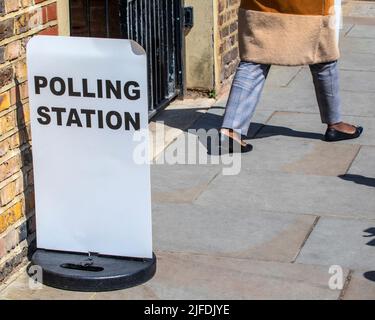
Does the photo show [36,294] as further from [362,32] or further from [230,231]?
[362,32]

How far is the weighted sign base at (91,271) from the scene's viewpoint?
5.14 metres

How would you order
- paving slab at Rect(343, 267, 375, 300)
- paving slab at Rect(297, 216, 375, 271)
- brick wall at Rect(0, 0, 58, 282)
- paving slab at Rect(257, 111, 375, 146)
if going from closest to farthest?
paving slab at Rect(343, 267, 375, 300), brick wall at Rect(0, 0, 58, 282), paving slab at Rect(297, 216, 375, 271), paving slab at Rect(257, 111, 375, 146)

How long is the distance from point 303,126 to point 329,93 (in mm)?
573

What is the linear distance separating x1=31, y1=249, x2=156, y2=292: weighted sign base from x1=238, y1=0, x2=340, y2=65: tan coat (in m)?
2.25

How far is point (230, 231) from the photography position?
5.93m

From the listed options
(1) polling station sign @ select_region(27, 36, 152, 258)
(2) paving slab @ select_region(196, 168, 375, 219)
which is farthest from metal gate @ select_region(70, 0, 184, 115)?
(1) polling station sign @ select_region(27, 36, 152, 258)

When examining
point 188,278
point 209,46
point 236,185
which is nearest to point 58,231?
point 188,278

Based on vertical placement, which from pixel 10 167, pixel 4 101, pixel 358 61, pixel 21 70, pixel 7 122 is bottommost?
pixel 358 61

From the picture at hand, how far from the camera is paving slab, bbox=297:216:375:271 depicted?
5.50 m

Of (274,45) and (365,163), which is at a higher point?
(274,45)

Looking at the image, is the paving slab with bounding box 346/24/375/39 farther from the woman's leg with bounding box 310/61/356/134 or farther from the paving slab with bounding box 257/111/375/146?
the woman's leg with bounding box 310/61/356/134

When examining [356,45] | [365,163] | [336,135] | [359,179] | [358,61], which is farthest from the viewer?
[356,45]

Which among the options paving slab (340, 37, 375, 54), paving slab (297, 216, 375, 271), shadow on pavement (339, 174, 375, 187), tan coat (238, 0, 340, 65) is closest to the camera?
paving slab (297, 216, 375, 271)

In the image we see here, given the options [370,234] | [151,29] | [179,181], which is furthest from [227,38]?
[370,234]
